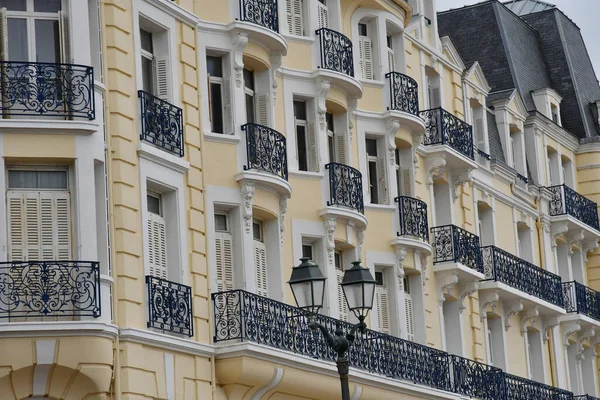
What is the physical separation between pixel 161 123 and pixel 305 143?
245 inches

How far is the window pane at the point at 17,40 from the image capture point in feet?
92.4

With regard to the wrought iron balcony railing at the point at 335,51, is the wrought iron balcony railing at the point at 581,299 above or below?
below

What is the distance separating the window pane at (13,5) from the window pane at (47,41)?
1.10 ft

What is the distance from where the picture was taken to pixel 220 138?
32.3 metres

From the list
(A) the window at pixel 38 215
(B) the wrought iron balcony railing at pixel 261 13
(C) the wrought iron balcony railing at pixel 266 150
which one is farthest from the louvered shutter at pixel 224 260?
(A) the window at pixel 38 215

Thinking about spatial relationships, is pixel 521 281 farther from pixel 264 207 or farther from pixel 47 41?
pixel 47 41

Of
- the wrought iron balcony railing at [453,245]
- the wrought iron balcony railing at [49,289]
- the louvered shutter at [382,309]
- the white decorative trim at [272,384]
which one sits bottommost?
the white decorative trim at [272,384]

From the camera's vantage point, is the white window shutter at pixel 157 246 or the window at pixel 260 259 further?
the window at pixel 260 259

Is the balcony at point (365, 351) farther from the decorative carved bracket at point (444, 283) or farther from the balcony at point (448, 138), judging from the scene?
the balcony at point (448, 138)

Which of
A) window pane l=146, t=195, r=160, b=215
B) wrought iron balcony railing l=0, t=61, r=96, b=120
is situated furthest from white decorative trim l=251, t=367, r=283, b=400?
wrought iron balcony railing l=0, t=61, r=96, b=120

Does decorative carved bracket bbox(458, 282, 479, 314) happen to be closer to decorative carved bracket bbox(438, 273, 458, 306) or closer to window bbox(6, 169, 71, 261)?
decorative carved bracket bbox(438, 273, 458, 306)

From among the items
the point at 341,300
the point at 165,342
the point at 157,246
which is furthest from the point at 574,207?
the point at 165,342

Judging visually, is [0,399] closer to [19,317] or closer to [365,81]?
[19,317]

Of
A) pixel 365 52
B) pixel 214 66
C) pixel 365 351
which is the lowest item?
pixel 365 351
